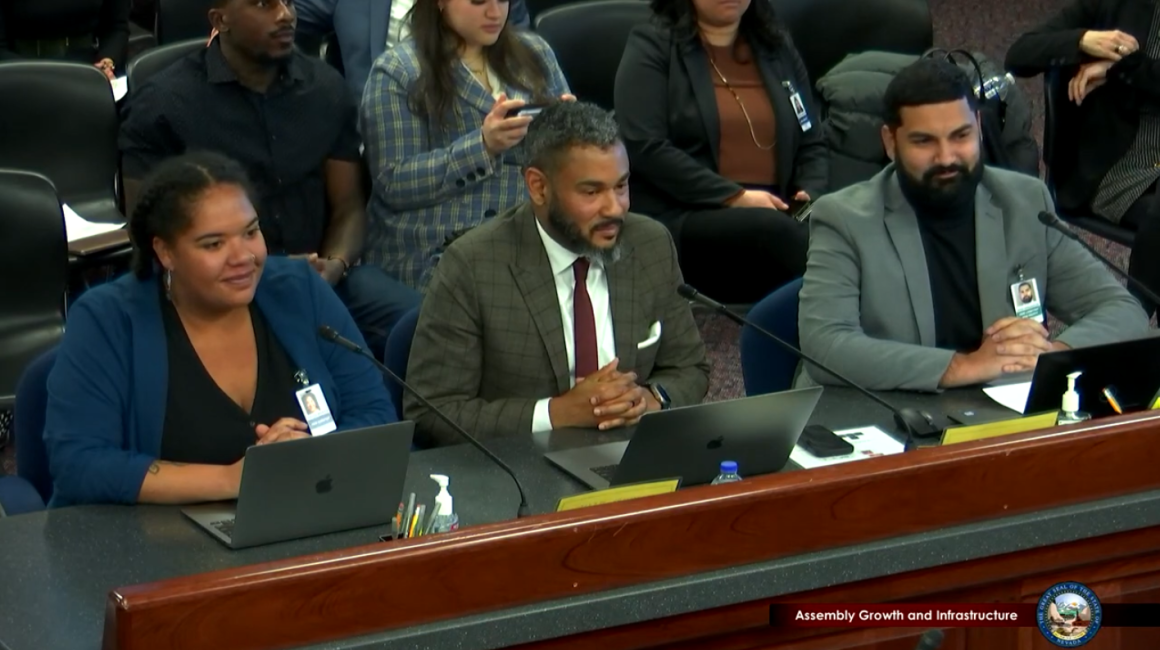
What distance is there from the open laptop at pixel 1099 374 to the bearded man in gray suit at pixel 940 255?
40 centimetres

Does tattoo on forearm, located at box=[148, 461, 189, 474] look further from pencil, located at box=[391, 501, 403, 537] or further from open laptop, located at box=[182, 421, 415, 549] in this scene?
pencil, located at box=[391, 501, 403, 537]

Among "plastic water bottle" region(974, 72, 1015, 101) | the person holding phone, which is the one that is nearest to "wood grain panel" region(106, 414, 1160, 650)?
the person holding phone

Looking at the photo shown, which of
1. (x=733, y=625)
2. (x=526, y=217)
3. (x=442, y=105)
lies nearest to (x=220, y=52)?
(x=442, y=105)

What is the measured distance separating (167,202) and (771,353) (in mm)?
1102

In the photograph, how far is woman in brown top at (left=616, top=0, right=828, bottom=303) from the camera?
13.8ft

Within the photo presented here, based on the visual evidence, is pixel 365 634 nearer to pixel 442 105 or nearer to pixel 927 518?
pixel 927 518

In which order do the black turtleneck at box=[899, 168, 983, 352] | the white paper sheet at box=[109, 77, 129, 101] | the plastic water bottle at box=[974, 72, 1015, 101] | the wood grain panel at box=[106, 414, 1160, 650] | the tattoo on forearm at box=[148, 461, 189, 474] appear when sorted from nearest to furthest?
the wood grain panel at box=[106, 414, 1160, 650], the tattoo on forearm at box=[148, 461, 189, 474], the black turtleneck at box=[899, 168, 983, 352], the plastic water bottle at box=[974, 72, 1015, 101], the white paper sheet at box=[109, 77, 129, 101]

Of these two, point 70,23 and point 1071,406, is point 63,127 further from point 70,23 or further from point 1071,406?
point 1071,406

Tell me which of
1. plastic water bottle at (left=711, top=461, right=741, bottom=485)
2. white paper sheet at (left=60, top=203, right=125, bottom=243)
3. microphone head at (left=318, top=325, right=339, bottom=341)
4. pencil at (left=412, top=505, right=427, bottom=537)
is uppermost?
microphone head at (left=318, top=325, right=339, bottom=341)

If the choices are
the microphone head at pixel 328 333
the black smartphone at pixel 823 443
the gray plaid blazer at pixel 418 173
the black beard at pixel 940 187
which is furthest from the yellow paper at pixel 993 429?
the gray plaid blazer at pixel 418 173

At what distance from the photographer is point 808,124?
448 centimetres

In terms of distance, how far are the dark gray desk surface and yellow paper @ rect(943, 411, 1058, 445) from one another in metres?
0.26

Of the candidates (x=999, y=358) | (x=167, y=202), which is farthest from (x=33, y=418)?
(x=999, y=358)

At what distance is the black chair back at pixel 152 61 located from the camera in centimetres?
430
